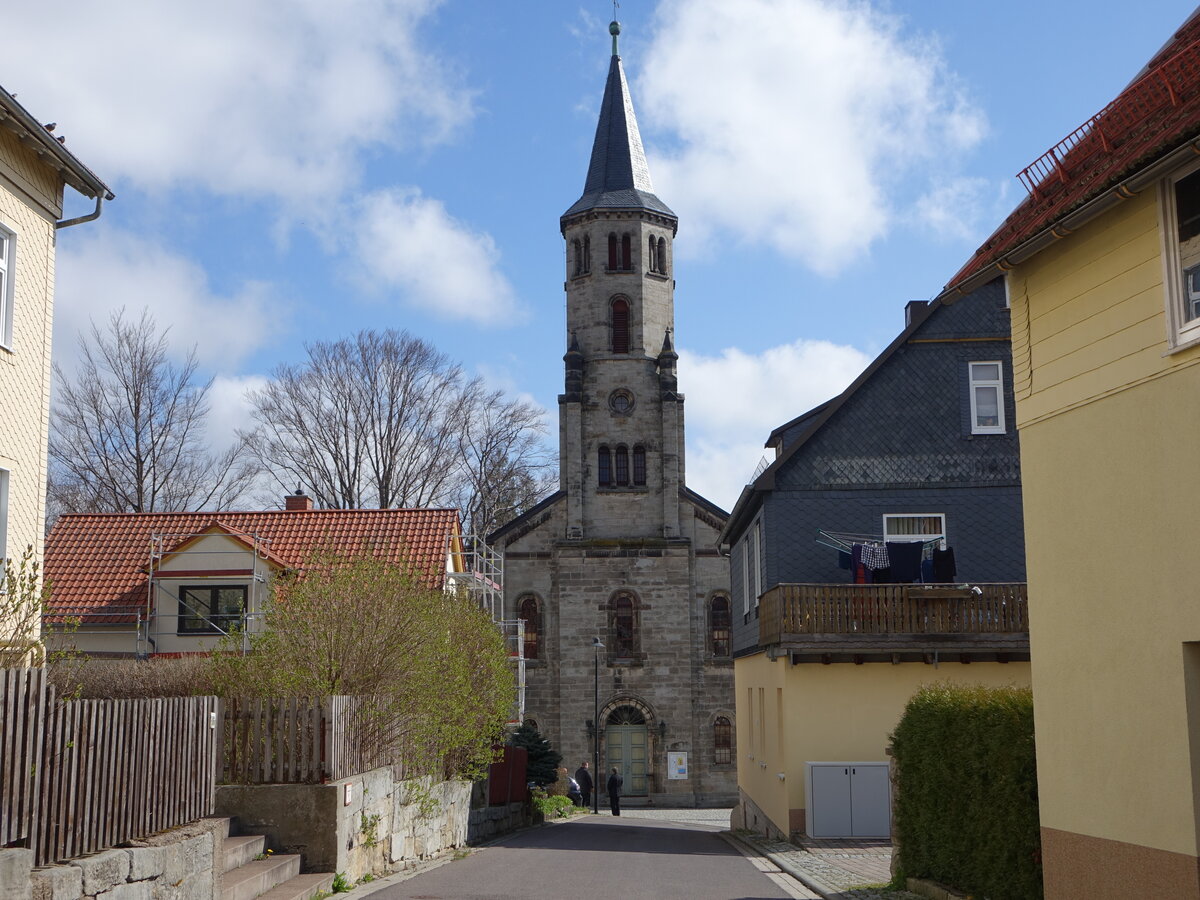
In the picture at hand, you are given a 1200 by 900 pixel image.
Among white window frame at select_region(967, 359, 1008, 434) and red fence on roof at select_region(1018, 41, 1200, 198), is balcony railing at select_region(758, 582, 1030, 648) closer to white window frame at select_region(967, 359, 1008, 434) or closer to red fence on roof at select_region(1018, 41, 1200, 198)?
white window frame at select_region(967, 359, 1008, 434)

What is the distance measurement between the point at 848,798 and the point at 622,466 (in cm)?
2857

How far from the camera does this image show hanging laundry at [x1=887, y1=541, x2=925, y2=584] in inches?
920

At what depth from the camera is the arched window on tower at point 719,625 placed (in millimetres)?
47562

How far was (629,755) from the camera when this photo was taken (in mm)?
46875

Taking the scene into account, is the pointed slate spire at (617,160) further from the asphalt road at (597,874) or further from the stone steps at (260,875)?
the stone steps at (260,875)

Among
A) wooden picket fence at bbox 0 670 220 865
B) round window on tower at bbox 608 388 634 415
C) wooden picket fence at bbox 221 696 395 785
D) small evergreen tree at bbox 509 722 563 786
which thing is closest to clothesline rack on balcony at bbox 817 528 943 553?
wooden picket fence at bbox 221 696 395 785

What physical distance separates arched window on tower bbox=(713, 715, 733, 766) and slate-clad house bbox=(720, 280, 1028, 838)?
2077cm

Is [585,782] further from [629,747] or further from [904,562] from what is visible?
[904,562]

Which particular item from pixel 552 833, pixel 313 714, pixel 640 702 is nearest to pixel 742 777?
pixel 552 833

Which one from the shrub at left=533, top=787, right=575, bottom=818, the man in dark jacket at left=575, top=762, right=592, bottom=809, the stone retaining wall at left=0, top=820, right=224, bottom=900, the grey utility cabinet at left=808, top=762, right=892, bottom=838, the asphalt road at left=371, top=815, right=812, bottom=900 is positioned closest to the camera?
the stone retaining wall at left=0, top=820, right=224, bottom=900

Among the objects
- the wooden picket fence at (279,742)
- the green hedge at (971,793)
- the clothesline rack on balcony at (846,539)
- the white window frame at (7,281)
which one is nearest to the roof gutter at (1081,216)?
the green hedge at (971,793)

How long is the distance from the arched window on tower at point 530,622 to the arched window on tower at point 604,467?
16.2 ft

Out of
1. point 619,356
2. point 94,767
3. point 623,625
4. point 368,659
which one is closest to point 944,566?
point 368,659

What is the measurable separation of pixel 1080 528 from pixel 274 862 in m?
7.68
